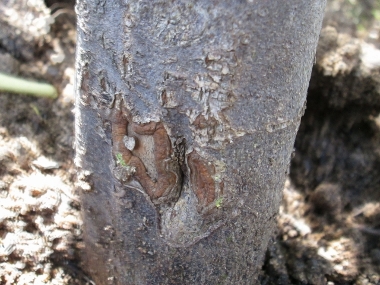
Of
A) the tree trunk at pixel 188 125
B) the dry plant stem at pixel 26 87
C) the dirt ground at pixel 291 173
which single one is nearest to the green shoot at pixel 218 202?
the tree trunk at pixel 188 125

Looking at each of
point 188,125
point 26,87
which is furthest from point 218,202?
point 26,87

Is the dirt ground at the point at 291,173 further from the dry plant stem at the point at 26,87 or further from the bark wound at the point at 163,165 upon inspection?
the bark wound at the point at 163,165

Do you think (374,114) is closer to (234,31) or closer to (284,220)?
(284,220)

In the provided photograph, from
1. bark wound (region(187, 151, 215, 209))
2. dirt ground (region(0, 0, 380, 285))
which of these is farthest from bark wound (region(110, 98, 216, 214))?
dirt ground (region(0, 0, 380, 285))

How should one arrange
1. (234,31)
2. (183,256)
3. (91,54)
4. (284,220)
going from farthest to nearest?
(284,220)
(183,256)
(91,54)
(234,31)

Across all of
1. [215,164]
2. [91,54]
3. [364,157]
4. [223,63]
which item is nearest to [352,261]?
[364,157]

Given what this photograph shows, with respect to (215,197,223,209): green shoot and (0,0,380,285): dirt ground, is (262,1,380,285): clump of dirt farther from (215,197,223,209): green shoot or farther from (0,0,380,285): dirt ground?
(215,197,223,209): green shoot
